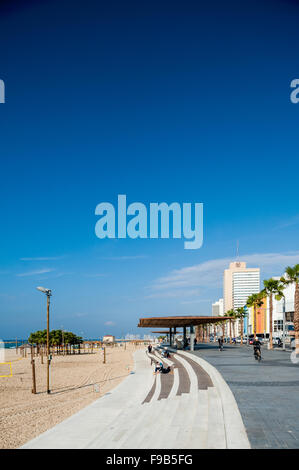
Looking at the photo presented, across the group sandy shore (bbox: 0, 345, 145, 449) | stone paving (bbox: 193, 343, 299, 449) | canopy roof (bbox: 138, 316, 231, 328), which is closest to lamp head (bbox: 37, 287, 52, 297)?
sandy shore (bbox: 0, 345, 145, 449)

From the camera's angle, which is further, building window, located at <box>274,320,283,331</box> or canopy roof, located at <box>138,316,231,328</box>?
building window, located at <box>274,320,283,331</box>

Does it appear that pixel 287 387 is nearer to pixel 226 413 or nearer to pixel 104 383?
pixel 226 413

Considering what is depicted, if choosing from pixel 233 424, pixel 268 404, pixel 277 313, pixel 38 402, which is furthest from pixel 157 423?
pixel 277 313

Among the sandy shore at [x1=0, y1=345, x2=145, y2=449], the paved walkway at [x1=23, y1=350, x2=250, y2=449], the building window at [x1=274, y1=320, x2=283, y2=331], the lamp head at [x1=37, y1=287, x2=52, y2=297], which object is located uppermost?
the lamp head at [x1=37, y1=287, x2=52, y2=297]

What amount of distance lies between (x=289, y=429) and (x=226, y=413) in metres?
2.41

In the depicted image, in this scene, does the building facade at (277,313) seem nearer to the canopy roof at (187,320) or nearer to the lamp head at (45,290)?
the canopy roof at (187,320)

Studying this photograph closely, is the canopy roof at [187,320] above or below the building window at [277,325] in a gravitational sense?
above

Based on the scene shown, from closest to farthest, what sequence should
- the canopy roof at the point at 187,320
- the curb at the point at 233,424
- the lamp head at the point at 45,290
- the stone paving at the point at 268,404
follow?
the curb at the point at 233,424 < the stone paving at the point at 268,404 < the lamp head at the point at 45,290 < the canopy roof at the point at 187,320

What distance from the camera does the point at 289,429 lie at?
10805mm

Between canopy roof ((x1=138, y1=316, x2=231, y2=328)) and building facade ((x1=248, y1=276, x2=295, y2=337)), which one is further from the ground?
canopy roof ((x1=138, y1=316, x2=231, y2=328))

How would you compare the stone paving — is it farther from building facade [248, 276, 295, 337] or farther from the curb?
building facade [248, 276, 295, 337]

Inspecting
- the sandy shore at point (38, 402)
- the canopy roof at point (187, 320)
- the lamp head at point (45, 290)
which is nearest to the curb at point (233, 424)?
the sandy shore at point (38, 402)

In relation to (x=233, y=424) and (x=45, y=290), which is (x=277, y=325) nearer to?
(x=45, y=290)
